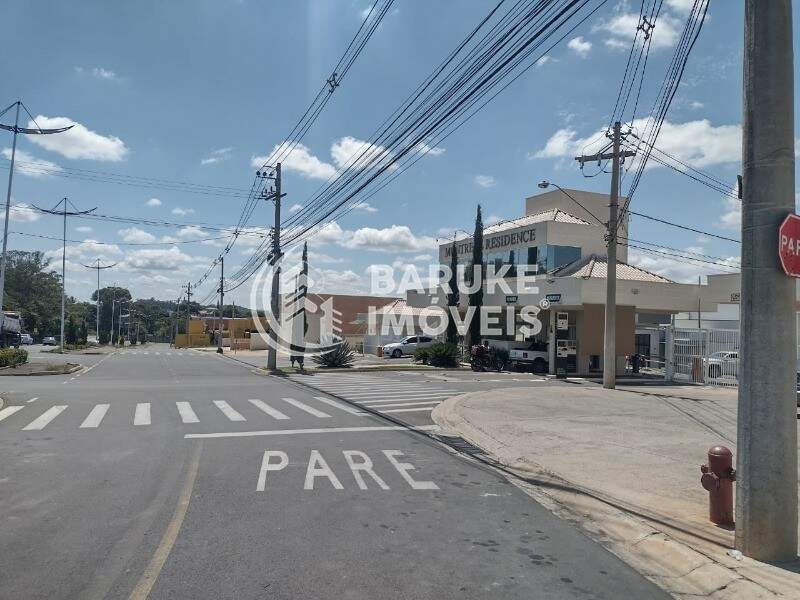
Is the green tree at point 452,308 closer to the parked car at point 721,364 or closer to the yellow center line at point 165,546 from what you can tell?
the parked car at point 721,364

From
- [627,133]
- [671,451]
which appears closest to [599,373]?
[627,133]

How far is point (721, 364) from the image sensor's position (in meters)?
27.0

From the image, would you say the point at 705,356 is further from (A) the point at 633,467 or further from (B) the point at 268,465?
(B) the point at 268,465

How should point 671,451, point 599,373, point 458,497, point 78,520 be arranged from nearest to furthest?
point 78,520
point 458,497
point 671,451
point 599,373

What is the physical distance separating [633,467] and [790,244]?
5180mm

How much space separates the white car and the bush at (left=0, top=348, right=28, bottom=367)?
23.6 metres

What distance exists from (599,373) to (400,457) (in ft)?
84.6

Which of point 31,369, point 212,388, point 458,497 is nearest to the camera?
point 458,497

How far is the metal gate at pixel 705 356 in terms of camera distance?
2634 centimetres

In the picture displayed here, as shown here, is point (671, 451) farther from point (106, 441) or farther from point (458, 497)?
point (106, 441)

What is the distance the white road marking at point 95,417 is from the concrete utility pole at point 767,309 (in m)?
11.9

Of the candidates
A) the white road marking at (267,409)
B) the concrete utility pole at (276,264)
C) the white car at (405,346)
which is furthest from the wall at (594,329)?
the white road marking at (267,409)

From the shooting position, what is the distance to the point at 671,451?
11023 mm

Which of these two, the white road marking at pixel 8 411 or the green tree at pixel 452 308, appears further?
the green tree at pixel 452 308
